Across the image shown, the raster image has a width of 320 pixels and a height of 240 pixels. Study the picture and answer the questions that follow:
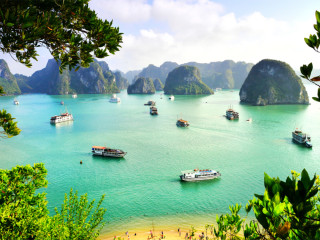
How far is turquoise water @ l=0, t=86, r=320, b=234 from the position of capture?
34.2 m

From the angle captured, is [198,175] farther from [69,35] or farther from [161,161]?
[69,35]

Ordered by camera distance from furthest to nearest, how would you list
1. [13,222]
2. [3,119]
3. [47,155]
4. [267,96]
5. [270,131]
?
[267,96] < [270,131] < [47,155] < [13,222] < [3,119]

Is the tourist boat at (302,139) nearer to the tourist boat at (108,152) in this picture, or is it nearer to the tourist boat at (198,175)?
the tourist boat at (198,175)

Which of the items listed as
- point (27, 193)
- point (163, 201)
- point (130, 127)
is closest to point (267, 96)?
point (130, 127)

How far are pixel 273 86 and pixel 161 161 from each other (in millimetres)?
146687

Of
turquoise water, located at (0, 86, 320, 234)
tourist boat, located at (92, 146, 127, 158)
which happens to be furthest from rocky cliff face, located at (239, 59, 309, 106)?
tourist boat, located at (92, 146, 127, 158)

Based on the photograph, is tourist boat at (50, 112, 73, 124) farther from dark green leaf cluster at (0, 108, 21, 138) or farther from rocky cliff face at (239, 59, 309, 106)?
rocky cliff face at (239, 59, 309, 106)

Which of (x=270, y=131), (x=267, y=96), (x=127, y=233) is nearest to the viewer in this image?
(x=127, y=233)

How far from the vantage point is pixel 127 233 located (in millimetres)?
27594

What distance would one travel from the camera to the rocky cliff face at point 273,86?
155250 millimetres

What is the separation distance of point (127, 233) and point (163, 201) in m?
8.47

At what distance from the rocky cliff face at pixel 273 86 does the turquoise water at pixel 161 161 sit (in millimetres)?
76749

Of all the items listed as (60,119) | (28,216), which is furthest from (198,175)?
(60,119)

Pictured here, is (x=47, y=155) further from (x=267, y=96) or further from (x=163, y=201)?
(x=267, y=96)
